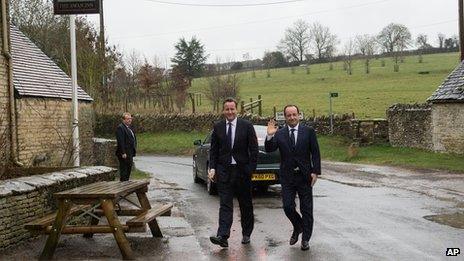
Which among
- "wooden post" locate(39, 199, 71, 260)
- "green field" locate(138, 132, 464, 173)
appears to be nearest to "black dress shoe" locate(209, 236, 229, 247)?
"wooden post" locate(39, 199, 71, 260)

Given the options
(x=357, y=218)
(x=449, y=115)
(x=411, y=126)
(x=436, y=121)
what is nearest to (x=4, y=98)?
(x=357, y=218)

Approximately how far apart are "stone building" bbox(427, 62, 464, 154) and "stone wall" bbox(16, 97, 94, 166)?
46.0 feet

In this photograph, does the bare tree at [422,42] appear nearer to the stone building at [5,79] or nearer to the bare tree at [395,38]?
the bare tree at [395,38]

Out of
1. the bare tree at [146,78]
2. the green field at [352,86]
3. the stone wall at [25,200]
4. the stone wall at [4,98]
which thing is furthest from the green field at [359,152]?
the bare tree at [146,78]

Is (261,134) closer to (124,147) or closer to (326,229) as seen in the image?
(124,147)

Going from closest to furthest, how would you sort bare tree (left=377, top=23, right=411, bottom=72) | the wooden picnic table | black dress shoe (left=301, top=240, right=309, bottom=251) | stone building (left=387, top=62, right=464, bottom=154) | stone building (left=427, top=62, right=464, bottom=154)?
the wooden picnic table
black dress shoe (left=301, top=240, right=309, bottom=251)
stone building (left=427, top=62, right=464, bottom=154)
stone building (left=387, top=62, right=464, bottom=154)
bare tree (left=377, top=23, right=411, bottom=72)

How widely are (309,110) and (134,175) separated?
24.8 metres

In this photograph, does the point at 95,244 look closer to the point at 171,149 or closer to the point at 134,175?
the point at 134,175

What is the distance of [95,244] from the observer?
8.20 m

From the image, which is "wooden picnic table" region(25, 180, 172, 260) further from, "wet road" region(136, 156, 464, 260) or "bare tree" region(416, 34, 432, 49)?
"bare tree" region(416, 34, 432, 49)

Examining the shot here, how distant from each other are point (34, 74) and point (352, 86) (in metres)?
44.2

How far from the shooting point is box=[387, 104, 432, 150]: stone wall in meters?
26.0

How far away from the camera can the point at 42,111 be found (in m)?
17.5

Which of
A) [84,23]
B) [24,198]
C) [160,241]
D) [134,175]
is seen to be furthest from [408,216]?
[84,23]
